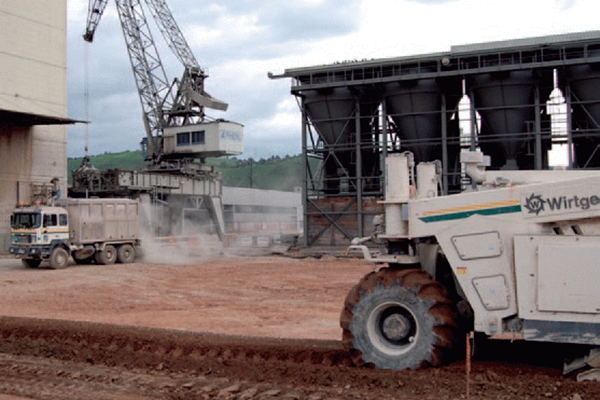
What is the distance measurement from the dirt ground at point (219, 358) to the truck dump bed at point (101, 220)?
33.8 feet

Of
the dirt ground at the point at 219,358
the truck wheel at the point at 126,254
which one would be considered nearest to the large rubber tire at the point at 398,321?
the dirt ground at the point at 219,358

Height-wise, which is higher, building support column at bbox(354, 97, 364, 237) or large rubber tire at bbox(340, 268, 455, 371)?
building support column at bbox(354, 97, 364, 237)

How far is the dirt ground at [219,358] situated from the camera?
7969 millimetres

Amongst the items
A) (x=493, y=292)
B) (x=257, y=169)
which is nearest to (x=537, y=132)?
(x=493, y=292)

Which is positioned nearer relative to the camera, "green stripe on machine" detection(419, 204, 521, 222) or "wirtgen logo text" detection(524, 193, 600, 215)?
"wirtgen logo text" detection(524, 193, 600, 215)

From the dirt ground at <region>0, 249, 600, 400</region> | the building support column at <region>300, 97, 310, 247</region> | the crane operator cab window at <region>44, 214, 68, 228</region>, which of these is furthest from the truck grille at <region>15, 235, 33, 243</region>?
the building support column at <region>300, 97, 310, 247</region>

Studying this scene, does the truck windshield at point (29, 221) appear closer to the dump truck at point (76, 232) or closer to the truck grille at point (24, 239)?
the dump truck at point (76, 232)

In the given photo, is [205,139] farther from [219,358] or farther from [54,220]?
[219,358]

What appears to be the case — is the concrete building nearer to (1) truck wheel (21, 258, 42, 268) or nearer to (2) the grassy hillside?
(1) truck wheel (21, 258, 42, 268)

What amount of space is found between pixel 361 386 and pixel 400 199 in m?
2.51

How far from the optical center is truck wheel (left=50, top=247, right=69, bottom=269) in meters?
28.8

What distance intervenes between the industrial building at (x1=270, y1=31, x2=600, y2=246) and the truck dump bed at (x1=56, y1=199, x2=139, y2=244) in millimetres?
10464

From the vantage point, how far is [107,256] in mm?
31484

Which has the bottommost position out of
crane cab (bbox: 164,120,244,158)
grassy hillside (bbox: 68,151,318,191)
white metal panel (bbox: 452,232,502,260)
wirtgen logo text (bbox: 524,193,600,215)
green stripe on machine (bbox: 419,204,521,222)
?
white metal panel (bbox: 452,232,502,260)
